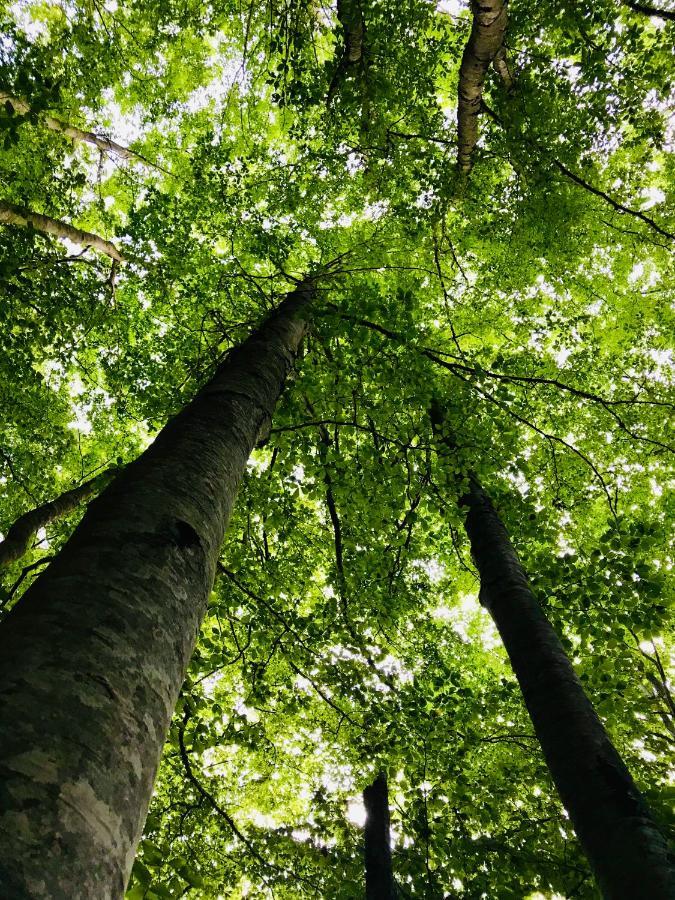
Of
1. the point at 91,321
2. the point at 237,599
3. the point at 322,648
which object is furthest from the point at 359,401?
the point at 91,321

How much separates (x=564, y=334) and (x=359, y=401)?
6961 mm

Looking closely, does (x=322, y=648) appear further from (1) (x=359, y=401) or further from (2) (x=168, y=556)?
(2) (x=168, y=556)

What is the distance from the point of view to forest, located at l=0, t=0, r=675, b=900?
4.65 ft

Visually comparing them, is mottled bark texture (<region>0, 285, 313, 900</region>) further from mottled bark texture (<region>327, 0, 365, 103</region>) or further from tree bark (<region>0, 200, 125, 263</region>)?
mottled bark texture (<region>327, 0, 365, 103</region>)

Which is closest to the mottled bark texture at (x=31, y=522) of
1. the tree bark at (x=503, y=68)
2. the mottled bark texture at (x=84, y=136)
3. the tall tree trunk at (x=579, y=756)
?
the tall tree trunk at (x=579, y=756)

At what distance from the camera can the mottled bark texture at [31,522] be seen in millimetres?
6184

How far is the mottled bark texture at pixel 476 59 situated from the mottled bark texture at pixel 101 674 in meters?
5.54

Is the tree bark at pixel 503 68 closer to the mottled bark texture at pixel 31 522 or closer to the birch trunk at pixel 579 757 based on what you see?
the birch trunk at pixel 579 757

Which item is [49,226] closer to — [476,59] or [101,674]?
[476,59]

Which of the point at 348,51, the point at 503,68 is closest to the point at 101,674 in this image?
the point at 348,51

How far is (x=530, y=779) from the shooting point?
5.46 m

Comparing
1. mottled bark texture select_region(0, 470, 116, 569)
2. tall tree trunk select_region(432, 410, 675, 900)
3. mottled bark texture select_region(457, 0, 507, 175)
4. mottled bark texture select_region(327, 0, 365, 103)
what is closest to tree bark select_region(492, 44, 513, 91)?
mottled bark texture select_region(457, 0, 507, 175)

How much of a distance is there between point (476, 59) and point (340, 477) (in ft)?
16.3

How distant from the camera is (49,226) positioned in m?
7.92
